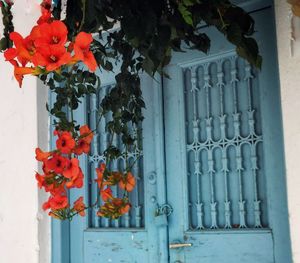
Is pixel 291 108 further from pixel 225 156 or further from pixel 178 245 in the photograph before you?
pixel 178 245

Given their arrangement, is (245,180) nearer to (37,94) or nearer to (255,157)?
(255,157)

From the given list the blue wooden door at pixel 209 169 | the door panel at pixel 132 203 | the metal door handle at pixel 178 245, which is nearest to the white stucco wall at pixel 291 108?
the blue wooden door at pixel 209 169

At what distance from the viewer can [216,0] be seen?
1.15 meters

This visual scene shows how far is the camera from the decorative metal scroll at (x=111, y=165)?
6.79ft

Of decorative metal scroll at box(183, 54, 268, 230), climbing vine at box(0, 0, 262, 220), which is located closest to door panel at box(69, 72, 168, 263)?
decorative metal scroll at box(183, 54, 268, 230)

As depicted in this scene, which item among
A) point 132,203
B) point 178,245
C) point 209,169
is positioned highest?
point 209,169

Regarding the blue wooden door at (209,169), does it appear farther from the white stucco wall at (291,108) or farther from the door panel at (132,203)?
the white stucco wall at (291,108)

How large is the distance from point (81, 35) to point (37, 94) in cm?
135

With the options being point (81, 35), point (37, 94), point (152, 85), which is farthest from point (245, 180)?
point (37, 94)

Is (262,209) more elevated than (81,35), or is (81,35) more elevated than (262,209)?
(81,35)

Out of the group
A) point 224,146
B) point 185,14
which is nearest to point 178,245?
point 224,146

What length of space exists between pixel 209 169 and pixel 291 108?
46 centimetres

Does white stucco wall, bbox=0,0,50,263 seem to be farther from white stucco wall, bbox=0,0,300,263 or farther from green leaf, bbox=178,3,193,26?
green leaf, bbox=178,3,193,26

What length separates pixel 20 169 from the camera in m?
2.34
